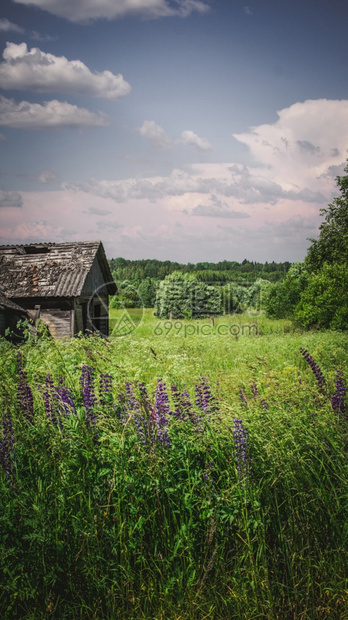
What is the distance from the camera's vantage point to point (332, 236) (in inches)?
1016

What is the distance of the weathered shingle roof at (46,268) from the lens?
16312 mm

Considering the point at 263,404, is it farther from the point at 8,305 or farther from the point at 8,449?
the point at 8,305

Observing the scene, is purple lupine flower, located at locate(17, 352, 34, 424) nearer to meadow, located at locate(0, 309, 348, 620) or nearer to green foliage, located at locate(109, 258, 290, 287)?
meadow, located at locate(0, 309, 348, 620)

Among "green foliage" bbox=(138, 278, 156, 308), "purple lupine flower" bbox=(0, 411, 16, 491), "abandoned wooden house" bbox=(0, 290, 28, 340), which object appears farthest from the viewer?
"green foliage" bbox=(138, 278, 156, 308)

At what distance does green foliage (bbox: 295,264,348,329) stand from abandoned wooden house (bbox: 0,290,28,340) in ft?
49.8

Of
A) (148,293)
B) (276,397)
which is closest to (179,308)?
(148,293)

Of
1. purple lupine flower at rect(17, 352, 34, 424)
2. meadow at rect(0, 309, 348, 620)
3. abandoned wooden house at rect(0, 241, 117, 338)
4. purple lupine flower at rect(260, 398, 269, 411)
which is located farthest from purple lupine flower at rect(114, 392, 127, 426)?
abandoned wooden house at rect(0, 241, 117, 338)

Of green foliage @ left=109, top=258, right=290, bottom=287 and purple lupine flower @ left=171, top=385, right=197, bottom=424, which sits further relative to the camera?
green foliage @ left=109, top=258, right=290, bottom=287

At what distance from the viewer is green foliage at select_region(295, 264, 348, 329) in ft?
64.2

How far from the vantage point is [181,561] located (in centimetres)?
242

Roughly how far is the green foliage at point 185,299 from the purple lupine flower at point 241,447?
49.3 meters

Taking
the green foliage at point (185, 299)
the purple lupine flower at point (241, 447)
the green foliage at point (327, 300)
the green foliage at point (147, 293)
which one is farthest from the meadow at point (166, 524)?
the green foliage at point (147, 293)

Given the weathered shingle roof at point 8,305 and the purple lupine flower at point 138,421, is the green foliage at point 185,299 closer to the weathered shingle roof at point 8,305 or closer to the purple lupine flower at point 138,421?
the weathered shingle roof at point 8,305

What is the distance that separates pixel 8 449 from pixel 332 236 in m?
26.9
